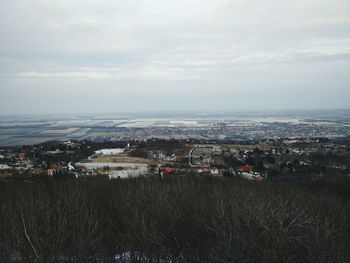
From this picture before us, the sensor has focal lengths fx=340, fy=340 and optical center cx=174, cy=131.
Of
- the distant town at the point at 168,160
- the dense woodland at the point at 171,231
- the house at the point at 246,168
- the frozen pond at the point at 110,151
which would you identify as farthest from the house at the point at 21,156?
the house at the point at 246,168

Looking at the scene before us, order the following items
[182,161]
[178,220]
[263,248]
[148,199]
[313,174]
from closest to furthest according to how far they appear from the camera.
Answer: [263,248]
[178,220]
[148,199]
[313,174]
[182,161]

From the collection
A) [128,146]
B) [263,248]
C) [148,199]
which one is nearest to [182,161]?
[128,146]

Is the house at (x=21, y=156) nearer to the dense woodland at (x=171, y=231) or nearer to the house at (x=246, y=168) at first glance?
the dense woodland at (x=171, y=231)

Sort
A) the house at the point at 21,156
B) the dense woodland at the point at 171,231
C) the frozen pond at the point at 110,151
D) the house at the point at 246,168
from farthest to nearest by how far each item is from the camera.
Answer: the frozen pond at the point at 110,151 < the house at the point at 21,156 < the house at the point at 246,168 < the dense woodland at the point at 171,231

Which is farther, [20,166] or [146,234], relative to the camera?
[20,166]

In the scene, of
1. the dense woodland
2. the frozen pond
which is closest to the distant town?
the frozen pond

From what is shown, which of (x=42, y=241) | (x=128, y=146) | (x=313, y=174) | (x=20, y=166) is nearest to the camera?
(x=42, y=241)

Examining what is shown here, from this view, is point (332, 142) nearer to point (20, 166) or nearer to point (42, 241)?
point (20, 166)

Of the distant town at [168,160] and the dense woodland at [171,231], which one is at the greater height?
the dense woodland at [171,231]

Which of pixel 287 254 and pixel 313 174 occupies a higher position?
pixel 287 254

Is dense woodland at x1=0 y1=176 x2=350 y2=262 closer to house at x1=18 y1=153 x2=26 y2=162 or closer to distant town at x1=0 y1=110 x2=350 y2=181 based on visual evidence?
distant town at x1=0 y1=110 x2=350 y2=181
